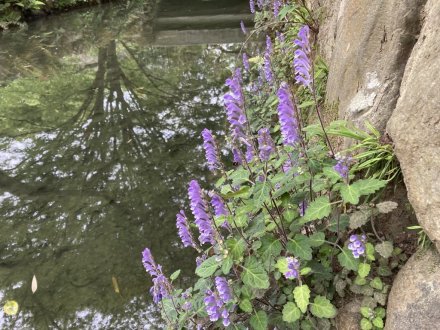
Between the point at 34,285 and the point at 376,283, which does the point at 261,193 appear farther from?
the point at 34,285

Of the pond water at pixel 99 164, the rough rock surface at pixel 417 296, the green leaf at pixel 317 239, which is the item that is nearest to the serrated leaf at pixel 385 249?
the rough rock surface at pixel 417 296

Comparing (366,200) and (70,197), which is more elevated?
(366,200)

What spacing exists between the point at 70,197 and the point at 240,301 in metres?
3.05

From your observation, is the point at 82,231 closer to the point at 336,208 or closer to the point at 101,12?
the point at 336,208

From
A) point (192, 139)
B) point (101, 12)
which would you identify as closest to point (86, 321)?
point (192, 139)

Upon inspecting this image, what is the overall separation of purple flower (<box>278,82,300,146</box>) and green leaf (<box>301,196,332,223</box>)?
34 centimetres

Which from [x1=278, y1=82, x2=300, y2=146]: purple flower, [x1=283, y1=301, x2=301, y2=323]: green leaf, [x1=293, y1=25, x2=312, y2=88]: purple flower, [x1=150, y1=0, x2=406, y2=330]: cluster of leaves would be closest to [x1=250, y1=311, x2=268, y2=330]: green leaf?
[x1=150, y1=0, x2=406, y2=330]: cluster of leaves

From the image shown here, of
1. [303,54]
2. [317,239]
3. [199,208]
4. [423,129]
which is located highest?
[303,54]

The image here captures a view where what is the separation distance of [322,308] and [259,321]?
336mm

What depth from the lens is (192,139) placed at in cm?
562

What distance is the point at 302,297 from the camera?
2.00m

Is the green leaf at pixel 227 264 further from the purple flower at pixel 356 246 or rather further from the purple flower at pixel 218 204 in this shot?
the purple flower at pixel 356 246

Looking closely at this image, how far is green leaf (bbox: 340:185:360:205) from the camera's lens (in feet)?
6.20

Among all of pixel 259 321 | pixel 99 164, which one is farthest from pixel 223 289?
pixel 99 164
